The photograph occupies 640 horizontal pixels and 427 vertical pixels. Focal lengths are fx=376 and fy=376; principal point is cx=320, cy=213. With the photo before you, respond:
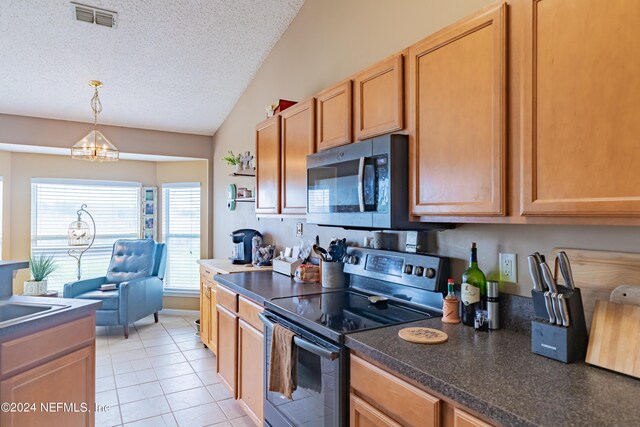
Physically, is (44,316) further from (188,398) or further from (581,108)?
(581,108)

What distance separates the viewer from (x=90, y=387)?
6.51 ft

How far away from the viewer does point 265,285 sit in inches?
96.8

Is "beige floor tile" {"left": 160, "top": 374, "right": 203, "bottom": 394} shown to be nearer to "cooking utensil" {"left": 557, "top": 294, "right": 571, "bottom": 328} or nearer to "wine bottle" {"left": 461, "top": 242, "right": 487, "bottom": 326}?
"wine bottle" {"left": 461, "top": 242, "right": 487, "bottom": 326}

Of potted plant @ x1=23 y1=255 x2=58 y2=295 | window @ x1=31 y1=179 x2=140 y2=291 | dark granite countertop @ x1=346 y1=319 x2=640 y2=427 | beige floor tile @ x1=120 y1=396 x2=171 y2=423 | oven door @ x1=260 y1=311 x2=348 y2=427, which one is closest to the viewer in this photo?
dark granite countertop @ x1=346 y1=319 x2=640 y2=427

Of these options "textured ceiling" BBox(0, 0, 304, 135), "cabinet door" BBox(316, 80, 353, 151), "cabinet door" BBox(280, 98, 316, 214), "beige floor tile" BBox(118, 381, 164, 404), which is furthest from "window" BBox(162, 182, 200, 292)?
"cabinet door" BBox(316, 80, 353, 151)

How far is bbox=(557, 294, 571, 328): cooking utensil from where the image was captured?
115 centimetres

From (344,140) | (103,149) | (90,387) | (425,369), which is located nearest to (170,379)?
(90,387)

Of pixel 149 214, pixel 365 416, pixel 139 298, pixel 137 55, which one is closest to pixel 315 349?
pixel 365 416

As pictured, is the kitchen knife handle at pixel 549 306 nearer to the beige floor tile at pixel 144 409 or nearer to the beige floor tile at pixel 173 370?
the beige floor tile at pixel 144 409

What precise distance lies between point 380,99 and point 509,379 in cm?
127

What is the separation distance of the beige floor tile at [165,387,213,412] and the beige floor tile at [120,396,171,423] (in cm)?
5

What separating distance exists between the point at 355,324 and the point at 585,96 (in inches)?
44.2

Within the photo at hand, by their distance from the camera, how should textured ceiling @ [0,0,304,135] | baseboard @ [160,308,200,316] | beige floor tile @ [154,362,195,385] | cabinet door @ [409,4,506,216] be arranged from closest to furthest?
cabinet door @ [409,4,506,216], textured ceiling @ [0,0,304,135], beige floor tile @ [154,362,195,385], baseboard @ [160,308,200,316]

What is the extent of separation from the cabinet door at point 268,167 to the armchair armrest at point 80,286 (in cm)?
268
